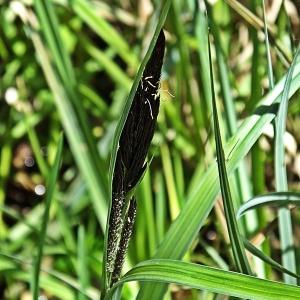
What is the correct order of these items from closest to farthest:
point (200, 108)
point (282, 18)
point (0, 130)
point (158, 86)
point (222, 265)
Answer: point (158, 86) < point (222, 265) < point (282, 18) < point (200, 108) < point (0, 130)

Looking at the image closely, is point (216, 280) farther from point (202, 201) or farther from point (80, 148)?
point (80, 148)

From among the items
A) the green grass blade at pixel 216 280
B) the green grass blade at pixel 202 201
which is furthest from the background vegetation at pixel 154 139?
the green grass blade at pixel 216 280

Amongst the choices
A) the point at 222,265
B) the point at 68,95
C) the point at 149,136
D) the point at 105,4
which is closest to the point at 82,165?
the point at 68,95

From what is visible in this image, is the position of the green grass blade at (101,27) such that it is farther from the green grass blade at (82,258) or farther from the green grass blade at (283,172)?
the green grass blade at (283,172)

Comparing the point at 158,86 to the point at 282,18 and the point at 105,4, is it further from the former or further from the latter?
the point at 105,4

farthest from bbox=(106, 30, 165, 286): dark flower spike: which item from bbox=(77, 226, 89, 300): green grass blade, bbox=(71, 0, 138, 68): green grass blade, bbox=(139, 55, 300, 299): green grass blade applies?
bbox=(71, 0, 138, 68): green grass blade
